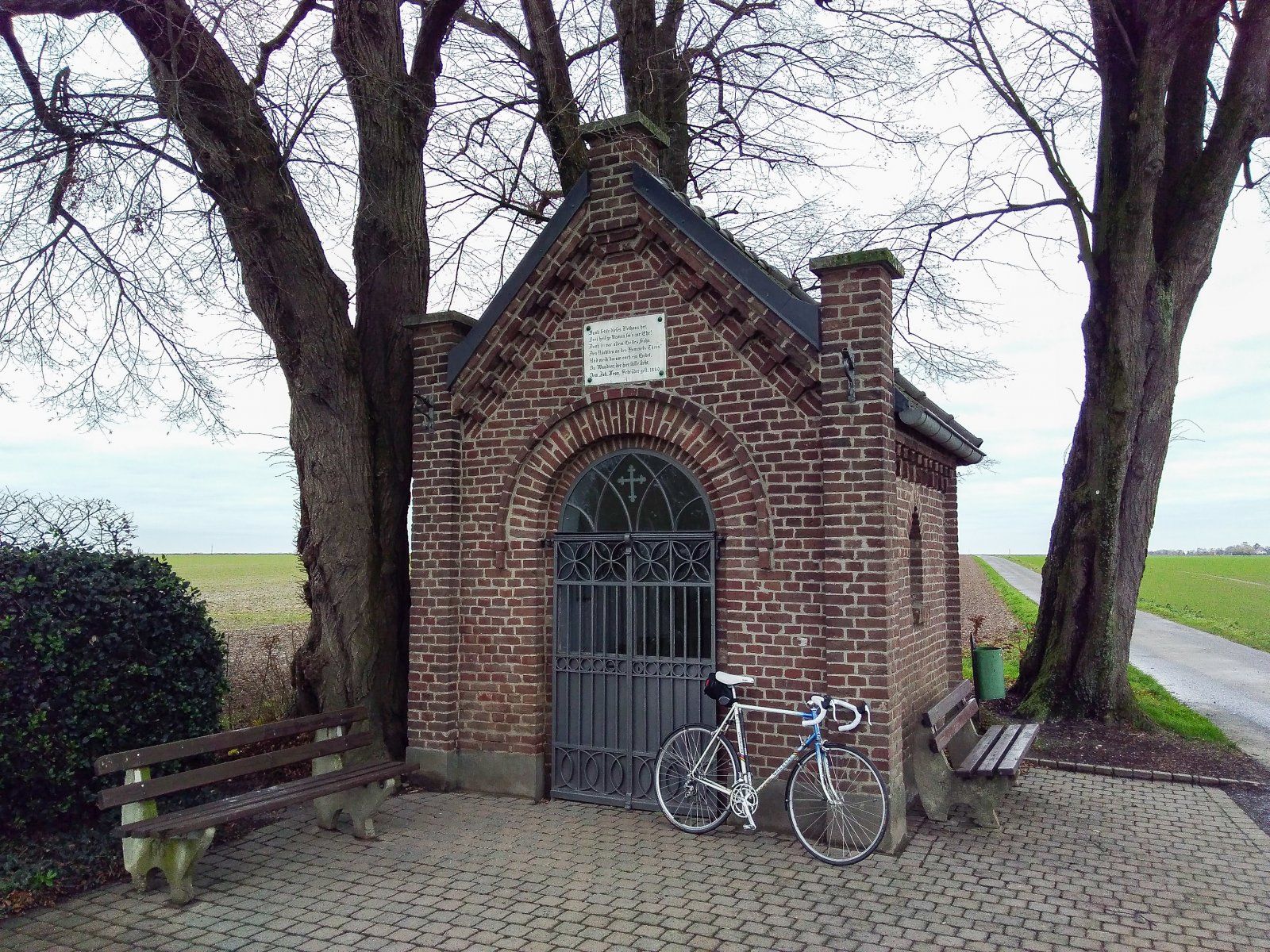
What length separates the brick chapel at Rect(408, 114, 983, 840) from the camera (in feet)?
22.1

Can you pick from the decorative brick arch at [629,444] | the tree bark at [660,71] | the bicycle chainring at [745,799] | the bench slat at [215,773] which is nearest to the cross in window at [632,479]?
the decorative brick arch at [629,444]

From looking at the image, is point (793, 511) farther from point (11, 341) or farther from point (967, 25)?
point (967, 25)

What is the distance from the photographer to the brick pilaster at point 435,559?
8.12 meters

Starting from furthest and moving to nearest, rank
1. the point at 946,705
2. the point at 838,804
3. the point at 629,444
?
the point at 629,444
the point at 946,705
the point at 838,804

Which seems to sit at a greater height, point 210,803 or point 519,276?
point 519,276

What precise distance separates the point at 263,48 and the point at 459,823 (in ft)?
24.9

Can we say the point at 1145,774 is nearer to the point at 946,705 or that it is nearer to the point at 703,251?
the point at 946,705

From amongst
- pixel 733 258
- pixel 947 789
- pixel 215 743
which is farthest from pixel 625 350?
pixel 947 789

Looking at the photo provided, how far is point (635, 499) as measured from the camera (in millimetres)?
7719

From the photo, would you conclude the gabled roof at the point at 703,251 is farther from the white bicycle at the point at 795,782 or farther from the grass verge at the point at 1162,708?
the grass verge at the point at 1162,708

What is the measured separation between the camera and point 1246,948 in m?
5.00

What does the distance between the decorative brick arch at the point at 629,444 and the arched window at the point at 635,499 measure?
0.33 ft

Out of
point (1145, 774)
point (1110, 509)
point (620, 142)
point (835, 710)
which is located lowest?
point (1145, 774)

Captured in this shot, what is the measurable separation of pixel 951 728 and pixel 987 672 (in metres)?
4.03
